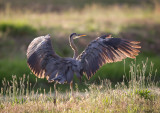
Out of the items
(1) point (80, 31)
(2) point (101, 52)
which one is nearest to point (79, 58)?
(2) point (101, 52)

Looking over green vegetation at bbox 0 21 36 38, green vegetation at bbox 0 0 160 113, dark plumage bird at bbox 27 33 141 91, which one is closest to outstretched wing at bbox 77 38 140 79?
dark plumage bird at bbox 27 33 141 91

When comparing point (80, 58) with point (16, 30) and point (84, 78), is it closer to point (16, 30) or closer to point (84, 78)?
point (84, 78)

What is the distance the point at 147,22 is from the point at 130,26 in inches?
51.6

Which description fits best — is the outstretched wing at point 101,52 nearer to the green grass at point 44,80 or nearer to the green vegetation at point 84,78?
the green vegetation at point 84,78

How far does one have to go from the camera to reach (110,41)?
23.9 ft

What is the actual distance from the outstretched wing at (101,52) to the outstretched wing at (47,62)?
0.29 m

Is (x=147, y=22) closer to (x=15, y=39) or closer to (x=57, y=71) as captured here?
(x=15, y=39)

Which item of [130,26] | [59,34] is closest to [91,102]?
[59,34]

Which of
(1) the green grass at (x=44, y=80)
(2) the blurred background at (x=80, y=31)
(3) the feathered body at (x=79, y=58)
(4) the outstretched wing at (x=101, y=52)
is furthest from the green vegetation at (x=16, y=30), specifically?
(4) the outstretched wing at (x=101, y=52)

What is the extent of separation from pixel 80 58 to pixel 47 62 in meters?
0.69

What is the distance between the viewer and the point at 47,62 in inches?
289

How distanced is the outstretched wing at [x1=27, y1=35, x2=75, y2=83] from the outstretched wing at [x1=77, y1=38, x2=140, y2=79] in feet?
0.96

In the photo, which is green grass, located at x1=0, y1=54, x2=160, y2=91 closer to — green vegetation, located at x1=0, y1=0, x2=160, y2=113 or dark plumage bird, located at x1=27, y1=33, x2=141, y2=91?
green vegetation, located at x1=0, y1=0, x2=160, y2=113

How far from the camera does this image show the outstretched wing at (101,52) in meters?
7.11
